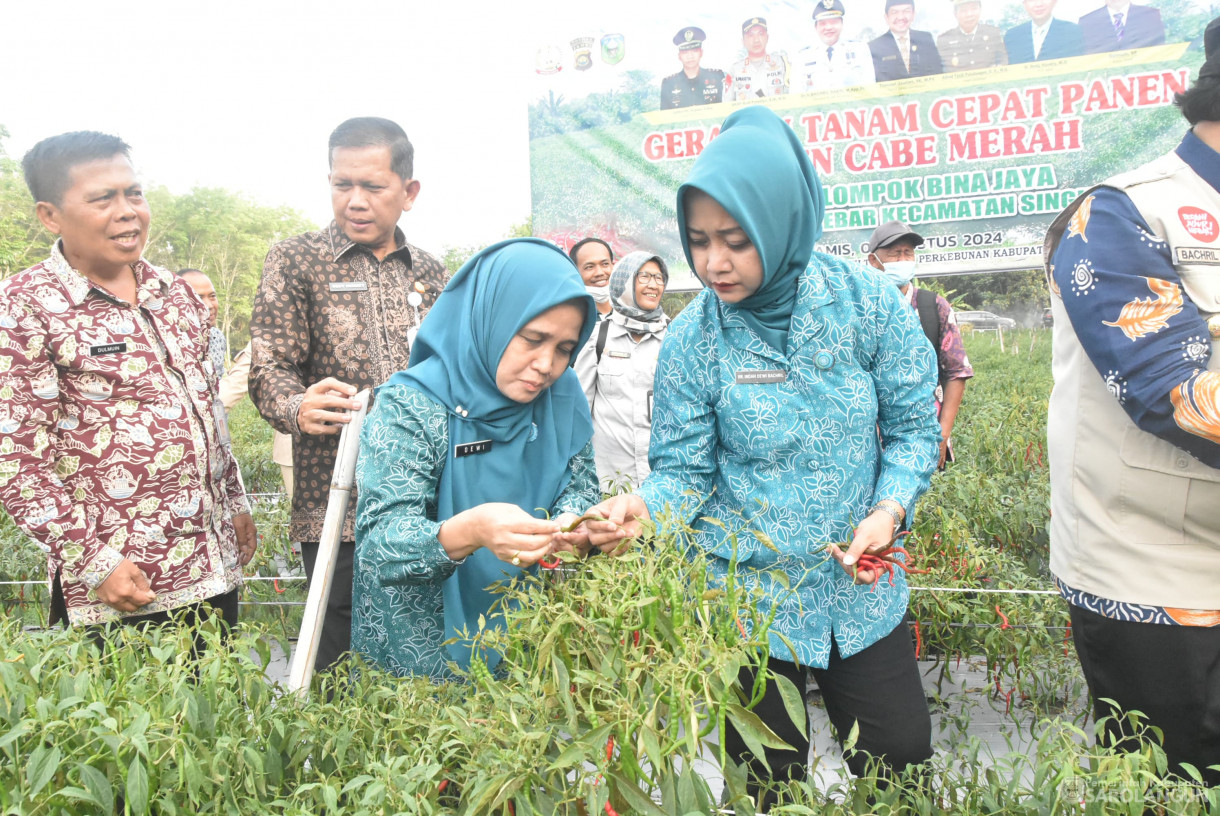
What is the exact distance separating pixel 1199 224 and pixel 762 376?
72 centimetres

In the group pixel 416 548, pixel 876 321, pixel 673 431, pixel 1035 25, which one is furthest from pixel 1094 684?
pixel 1035 25

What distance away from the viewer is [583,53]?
23.3 feet

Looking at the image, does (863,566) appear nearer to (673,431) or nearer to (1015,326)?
(673,431)

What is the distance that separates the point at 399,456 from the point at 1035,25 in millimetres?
6196

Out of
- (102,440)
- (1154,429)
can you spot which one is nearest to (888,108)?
(1154,429)

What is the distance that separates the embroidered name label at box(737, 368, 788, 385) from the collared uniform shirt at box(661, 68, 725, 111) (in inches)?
229

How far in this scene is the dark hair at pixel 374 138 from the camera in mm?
2242

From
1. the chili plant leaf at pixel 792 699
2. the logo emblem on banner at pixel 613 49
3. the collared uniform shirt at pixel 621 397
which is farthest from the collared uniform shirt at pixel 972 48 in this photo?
the chili plant leaf at pixel 792 699

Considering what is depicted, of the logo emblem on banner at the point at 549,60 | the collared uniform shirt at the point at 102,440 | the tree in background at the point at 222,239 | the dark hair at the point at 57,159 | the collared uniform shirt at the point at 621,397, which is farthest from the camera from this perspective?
the tree in background at the point at 222,239

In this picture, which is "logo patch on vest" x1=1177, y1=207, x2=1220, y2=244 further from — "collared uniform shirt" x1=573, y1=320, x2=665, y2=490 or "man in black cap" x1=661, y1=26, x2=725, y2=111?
"man in black cap" x1=661, y1=26, x2=725, y2=111

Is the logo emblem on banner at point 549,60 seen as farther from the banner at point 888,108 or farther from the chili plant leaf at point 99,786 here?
the chili plant leaf at point 99,786

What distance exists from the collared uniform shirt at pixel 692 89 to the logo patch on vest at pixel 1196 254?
233 inches

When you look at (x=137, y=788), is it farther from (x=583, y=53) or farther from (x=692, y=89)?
(x=583, y=53)

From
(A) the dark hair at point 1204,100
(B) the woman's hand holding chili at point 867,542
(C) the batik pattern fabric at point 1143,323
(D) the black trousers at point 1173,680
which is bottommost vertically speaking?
Result: (D) the black trousers at point 1173,680
